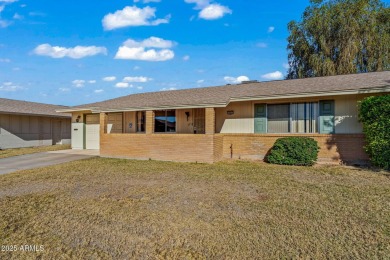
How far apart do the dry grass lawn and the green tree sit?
50.0 feet

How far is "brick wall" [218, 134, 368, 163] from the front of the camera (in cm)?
973

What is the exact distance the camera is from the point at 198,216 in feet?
14.4

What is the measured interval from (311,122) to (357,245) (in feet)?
26.7

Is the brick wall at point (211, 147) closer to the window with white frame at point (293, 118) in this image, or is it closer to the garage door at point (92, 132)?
the window with white frame at point (293, 118)

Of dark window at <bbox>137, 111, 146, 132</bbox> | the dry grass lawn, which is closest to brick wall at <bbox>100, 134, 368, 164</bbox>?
dark window at <bbox>137, 111, 146, 132</bbox>

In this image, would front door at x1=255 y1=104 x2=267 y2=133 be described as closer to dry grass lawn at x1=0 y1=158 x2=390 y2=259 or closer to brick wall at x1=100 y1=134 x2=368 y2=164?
brick wall at x1=100 y1=134 x2=368 y2=164

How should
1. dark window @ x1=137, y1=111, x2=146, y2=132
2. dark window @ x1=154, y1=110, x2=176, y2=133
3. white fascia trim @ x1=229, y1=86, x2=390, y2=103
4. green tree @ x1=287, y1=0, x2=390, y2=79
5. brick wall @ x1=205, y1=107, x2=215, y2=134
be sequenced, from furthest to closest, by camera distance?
green tree @ x1=287, y1=0, x2=390, y2=79
dark window @ x1=137, y1=111, x2=146, y2=132
dark window @ x1=154, y1=110, x2=176, y2=133
brick wall @ x1=205, y1=107, x2=215, y2=134
white fascia trim @ x1=229, y1=86, x2=390, y2=103

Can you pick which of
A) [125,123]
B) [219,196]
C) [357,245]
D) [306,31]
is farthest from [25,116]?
[306,31]

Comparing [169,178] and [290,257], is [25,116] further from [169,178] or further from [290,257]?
[290,257]

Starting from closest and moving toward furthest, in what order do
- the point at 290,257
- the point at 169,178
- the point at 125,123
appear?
the point at 290,257 < the point at 169,178 < the point at 125,123

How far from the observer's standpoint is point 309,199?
5273 mm

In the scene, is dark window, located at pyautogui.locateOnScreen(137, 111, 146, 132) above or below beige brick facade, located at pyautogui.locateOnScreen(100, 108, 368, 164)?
above

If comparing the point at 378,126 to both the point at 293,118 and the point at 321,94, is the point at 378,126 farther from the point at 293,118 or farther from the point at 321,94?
the point at 293,118

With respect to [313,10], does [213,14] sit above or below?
below
